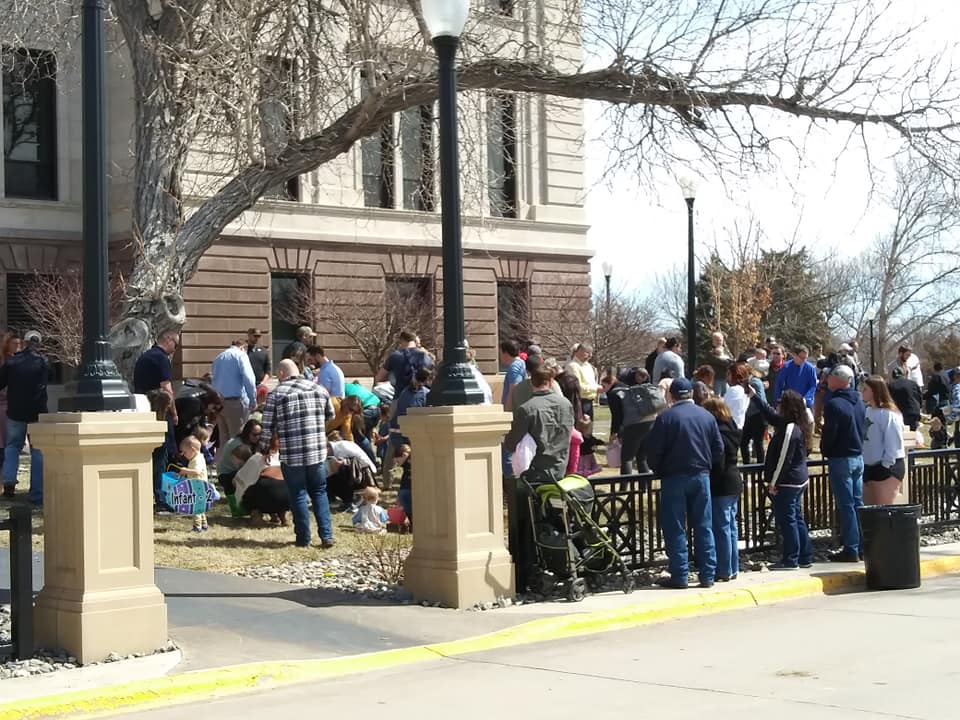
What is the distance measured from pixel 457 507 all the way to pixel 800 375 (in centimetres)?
1213

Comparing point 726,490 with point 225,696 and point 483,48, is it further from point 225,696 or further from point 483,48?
point 483,48

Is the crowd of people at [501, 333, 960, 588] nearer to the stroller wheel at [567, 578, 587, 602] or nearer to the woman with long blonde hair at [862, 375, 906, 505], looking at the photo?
the woman with long blonde hair at [862, 375, 906, 505]

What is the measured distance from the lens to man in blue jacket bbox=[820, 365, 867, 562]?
43.3ft

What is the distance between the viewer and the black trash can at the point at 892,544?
12180mm

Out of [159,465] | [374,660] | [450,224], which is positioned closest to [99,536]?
[374,660]

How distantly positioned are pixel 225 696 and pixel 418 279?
27429 millimetres

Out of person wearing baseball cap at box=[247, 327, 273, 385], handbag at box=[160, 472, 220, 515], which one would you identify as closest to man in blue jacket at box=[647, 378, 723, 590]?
handbag at box=[160, 472, 220, 515]

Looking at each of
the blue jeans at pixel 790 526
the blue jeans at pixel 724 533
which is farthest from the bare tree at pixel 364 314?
the blue jeans at pixel 724 533

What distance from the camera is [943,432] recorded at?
24.3m

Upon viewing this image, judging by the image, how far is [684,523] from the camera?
1164cm

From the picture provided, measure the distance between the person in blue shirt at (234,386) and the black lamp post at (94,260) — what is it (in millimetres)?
8230

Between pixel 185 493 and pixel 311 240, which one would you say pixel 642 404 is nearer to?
pixel 185 493

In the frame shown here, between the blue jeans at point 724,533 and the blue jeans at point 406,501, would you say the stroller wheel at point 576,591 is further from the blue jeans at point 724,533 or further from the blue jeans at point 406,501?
the blue jeans at point 406,501

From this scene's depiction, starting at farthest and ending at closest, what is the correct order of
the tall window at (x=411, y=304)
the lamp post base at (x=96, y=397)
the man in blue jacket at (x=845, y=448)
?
the tall window at (x=411, y=304) < the man in blue jacket at (x=845, y=448) < the lamp post base at (x=96, y=397)
